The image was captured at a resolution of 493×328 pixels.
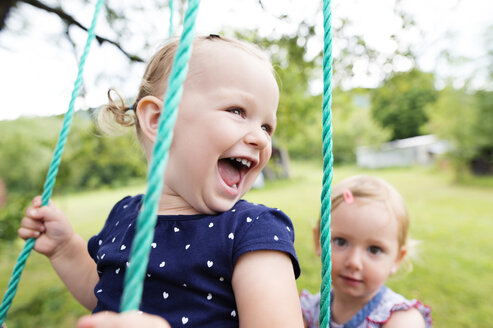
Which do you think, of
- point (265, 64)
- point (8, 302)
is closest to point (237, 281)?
point (265, 64)

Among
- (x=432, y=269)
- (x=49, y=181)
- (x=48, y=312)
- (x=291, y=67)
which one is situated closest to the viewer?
(x=49, y=181)

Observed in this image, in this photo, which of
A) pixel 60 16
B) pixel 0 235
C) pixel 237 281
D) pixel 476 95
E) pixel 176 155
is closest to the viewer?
pixel 237 281

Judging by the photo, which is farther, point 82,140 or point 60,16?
point 82,140

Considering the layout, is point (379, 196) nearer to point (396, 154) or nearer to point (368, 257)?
point (368, 257)

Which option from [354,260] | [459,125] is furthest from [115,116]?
[459,125]

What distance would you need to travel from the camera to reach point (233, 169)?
962mm

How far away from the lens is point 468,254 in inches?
193

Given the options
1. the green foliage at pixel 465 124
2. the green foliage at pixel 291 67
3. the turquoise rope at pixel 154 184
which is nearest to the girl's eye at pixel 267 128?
the turquoise rope at pixel 154 184

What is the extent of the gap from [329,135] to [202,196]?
368 millimetres

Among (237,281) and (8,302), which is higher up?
(237,281)

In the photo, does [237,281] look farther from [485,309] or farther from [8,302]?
[485,309]

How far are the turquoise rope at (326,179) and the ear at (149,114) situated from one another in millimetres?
474

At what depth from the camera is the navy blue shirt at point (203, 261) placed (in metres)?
0.81

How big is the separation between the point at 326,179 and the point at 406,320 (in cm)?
85
